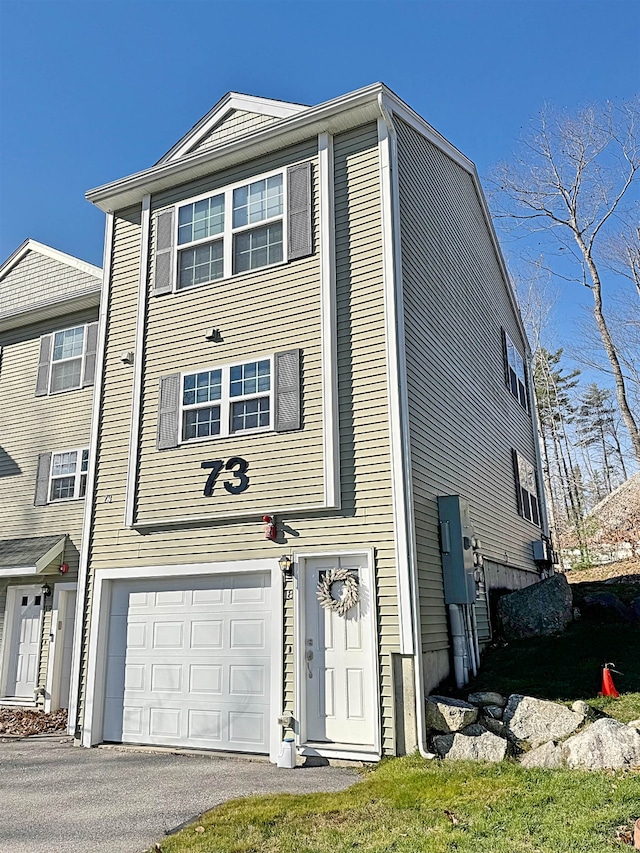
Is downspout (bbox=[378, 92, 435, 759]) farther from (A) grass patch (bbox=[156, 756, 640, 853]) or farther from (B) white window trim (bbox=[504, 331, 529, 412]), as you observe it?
(B) white window trim (bbox=[504, 331, 529, 412])

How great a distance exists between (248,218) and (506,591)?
844cm

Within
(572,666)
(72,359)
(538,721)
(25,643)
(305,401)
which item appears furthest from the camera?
(72,359)

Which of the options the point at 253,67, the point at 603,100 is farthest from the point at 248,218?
the point at 603,100

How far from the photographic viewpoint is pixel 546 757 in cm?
596

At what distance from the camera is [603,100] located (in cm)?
1934

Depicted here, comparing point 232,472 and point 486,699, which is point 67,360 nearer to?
point 232,472

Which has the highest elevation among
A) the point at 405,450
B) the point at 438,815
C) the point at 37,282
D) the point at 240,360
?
the point at 37,282

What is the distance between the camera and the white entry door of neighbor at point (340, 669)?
23.3 feet

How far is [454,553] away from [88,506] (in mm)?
5411

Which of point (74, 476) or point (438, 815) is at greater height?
point (74, 476)

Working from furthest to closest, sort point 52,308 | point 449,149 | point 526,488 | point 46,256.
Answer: point 526,488 < point 46,256 < point 52,308 < point 449,149

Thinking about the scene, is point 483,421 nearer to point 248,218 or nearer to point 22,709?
point 248,218

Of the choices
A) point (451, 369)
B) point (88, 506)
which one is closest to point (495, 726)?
point (451, 369)

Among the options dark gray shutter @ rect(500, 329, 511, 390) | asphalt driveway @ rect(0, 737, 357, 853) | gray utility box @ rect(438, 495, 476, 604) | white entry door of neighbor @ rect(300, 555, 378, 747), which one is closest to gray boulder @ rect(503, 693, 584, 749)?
white entry door of neighbor @ rect(300, 555, 378, 747)
